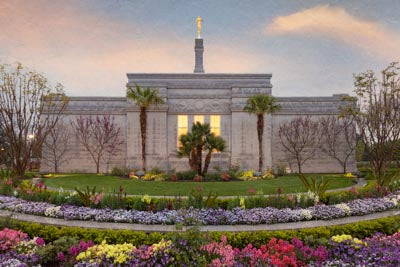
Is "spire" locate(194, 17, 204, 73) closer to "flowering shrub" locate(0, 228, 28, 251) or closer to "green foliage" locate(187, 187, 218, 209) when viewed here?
"green foliage" locate(187, 187, 218, 209)

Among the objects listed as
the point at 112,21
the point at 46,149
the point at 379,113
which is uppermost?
the point at 112,21

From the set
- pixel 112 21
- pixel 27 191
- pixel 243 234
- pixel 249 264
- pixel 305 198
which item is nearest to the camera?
pixel 249 264

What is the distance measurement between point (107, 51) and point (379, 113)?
50.8ft

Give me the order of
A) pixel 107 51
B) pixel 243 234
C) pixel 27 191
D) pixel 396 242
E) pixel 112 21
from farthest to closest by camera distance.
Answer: pixel 107 51 < pixel 112 21 < pixel 27 191 < pixel 243 234 < pixel 396 242

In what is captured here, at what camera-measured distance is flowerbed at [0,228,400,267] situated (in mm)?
4848

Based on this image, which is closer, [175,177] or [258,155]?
[175,177]

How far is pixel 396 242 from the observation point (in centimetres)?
575

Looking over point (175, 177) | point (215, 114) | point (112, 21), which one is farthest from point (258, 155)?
point (112, 21)

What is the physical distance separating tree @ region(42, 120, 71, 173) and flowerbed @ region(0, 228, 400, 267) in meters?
23.4

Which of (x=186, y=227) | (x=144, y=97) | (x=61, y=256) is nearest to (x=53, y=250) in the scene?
(x=61, y=256)

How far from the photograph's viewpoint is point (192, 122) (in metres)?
26.9

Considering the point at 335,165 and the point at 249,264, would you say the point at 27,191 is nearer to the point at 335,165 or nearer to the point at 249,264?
the point at 249,264

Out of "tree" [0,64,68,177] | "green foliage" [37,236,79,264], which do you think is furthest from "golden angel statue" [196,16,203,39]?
"green foliage" [37,236,79,264]

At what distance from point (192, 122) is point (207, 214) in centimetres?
1925
